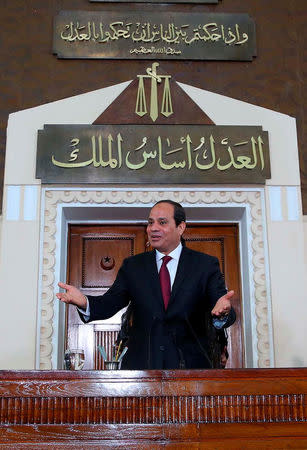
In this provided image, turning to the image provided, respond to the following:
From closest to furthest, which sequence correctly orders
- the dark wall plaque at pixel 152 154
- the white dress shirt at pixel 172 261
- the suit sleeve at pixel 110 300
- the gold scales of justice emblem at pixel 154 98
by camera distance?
the suit sleeve at pixel 110 300, the white dress shirt at pixel 172 261, the dark wall plaque at pixel 152 154, the gold scales of justice emblem at pixel 154 98

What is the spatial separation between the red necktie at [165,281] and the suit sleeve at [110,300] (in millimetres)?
189

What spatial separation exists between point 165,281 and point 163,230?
0.27 meters

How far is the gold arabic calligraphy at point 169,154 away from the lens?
4.63 meters

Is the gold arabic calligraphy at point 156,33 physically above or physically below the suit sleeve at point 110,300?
above

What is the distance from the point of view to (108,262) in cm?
495

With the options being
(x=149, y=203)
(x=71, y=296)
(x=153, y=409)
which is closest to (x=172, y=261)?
(x=71, y=296)

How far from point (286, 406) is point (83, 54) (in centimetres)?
368

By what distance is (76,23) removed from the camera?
495 cm

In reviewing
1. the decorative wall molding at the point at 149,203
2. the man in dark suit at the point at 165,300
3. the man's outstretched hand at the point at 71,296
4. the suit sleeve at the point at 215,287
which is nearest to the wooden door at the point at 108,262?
the decorative wall molding at the point at 149,203

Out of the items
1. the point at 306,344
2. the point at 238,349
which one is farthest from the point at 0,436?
the point at 238,349

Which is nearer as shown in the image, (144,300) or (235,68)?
(144,300)

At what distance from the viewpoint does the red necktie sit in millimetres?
2895

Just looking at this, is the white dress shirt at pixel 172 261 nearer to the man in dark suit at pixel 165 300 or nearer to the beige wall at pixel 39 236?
the man in dark suit at pixel 165 300

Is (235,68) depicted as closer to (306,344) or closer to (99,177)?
(99,177)
